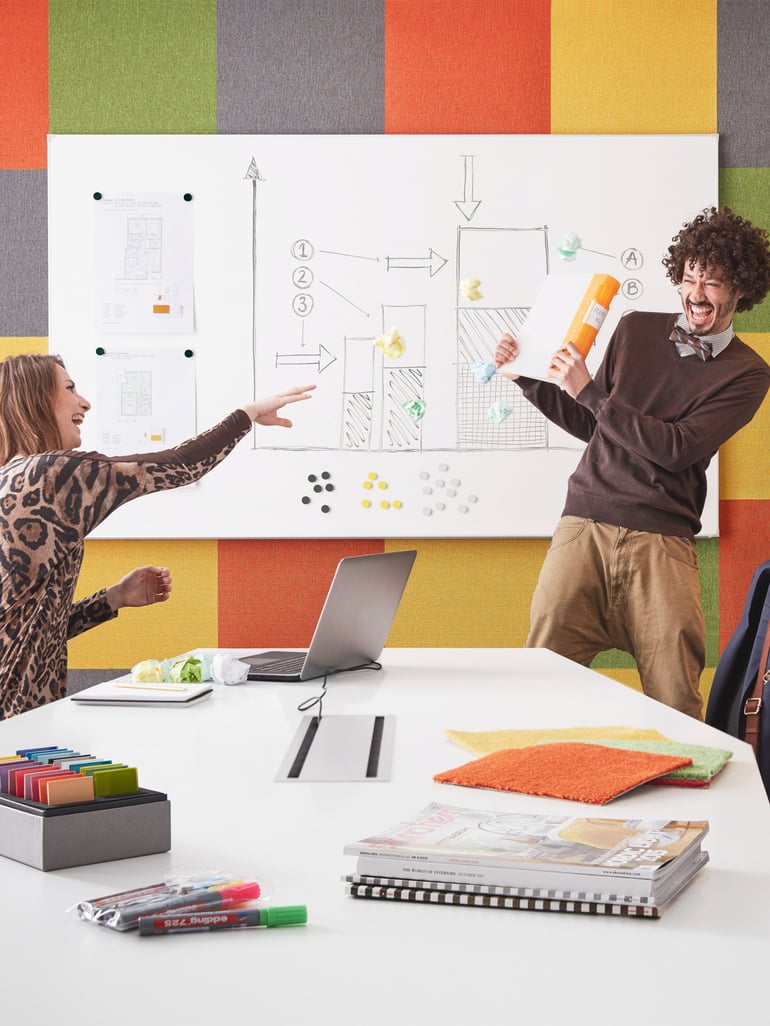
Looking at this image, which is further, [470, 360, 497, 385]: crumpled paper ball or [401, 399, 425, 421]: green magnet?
[401, 399, 425, 421]: green magnet

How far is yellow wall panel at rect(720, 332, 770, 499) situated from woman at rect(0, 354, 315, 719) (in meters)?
1.84

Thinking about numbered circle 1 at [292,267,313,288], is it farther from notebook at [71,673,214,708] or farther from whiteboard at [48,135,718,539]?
notebook at [71,673,214,708]

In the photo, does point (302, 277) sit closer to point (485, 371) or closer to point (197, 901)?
point (485, 371)

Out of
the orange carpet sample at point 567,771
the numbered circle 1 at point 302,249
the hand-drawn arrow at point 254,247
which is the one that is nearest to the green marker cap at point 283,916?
the orange carpet sample at point 567,771

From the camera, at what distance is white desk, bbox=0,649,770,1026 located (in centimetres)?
70

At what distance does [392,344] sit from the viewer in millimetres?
3408

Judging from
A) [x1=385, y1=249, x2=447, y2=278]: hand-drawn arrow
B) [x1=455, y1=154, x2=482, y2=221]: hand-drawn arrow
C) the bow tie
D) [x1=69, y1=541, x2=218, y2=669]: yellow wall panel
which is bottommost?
[x1=69, y1=541, x2=218, y2=669]: yellow wall panel

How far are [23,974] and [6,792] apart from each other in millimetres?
256

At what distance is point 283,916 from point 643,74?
329 cm

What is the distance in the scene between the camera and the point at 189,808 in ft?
3.68

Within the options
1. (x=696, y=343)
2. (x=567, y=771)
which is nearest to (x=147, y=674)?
(x=567, y=771)

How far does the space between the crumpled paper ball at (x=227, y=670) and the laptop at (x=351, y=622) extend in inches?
2.1

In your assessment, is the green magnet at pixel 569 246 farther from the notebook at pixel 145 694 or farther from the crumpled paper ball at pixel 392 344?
the notebook at pixel 145 694

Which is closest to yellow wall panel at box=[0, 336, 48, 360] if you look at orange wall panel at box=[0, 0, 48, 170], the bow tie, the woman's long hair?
orange wall panel at box=[0, 0, 48, 170]
